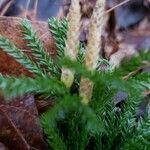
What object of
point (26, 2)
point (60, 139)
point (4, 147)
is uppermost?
point (26, 2)

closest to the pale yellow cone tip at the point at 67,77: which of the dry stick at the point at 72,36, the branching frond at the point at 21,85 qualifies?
the dry stick at the point at 72,36

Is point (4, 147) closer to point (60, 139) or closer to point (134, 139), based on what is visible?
point (60, 139)

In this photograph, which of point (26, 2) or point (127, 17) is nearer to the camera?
point (26, 2)

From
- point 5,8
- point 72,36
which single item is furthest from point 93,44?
point 5,8

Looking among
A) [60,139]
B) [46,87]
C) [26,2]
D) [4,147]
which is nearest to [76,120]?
[60,139]

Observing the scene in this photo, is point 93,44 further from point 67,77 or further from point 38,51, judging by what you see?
point 38,51

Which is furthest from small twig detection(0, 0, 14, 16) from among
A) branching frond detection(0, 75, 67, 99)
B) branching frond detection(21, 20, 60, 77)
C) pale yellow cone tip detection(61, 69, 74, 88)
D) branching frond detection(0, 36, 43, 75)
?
branching frond detection(0, 75, 67, 99)
